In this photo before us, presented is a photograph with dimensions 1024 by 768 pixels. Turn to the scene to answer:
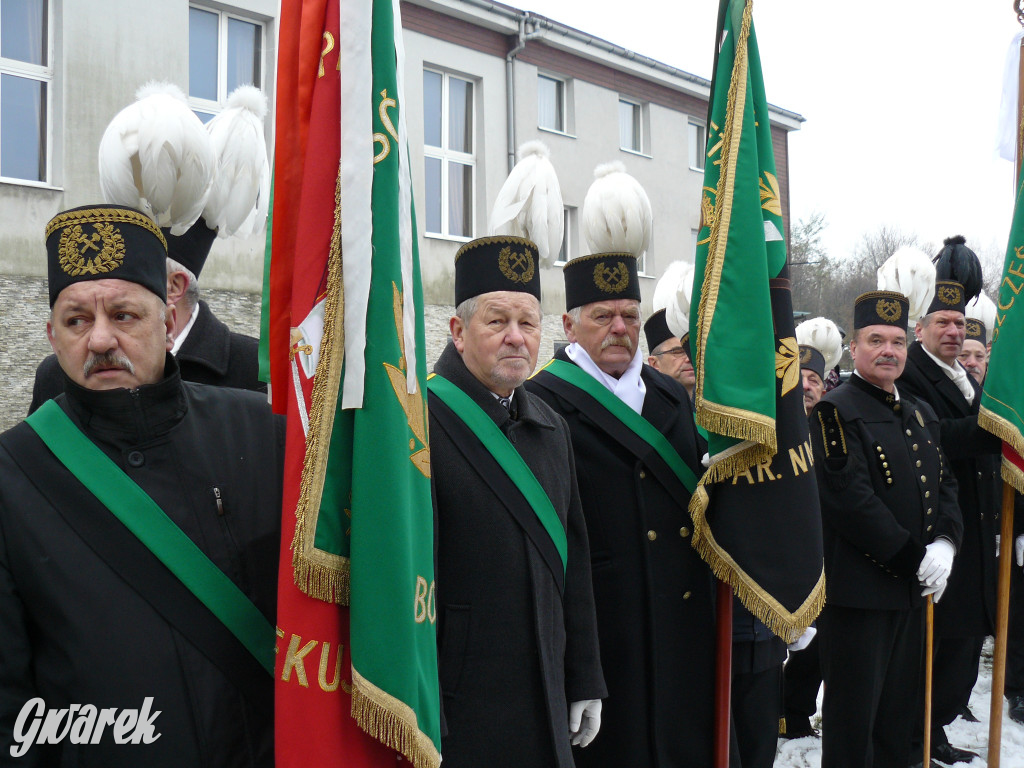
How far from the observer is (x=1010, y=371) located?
14.9 feet

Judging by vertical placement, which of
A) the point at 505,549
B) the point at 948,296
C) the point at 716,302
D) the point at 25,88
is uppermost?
the point at 25,88

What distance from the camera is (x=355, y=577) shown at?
1990 millimetres

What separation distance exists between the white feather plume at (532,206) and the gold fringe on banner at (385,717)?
68.4 inches

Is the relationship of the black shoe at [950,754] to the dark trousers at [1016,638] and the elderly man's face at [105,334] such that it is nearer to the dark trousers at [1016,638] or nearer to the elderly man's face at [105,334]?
the dark trousers at [1016,638]

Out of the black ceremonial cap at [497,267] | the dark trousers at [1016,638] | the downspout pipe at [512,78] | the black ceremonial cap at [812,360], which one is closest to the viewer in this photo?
the black ceremonial cap at [497,267]

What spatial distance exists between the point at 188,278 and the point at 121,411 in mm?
1094

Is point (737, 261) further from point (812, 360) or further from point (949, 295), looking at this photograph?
point (812, 360)

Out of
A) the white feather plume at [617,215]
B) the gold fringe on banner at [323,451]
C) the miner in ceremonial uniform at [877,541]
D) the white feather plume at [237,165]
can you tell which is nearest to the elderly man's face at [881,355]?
the miner in ceremonial uniform at [877,541]

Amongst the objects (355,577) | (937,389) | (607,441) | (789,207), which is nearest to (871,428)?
(937,389)

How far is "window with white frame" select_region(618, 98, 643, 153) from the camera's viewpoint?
57.2ft

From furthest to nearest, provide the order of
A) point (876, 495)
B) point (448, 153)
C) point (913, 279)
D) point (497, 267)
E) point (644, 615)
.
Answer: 1. point (448, 153)
2. point (913, 279)
3. point (876, 495)
4. point (644, 615)
5. point (497, 267)

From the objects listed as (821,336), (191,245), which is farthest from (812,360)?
(191,245)

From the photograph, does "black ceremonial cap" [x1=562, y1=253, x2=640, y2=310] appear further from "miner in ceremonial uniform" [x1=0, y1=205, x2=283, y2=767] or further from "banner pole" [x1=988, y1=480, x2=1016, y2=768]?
"banner pole" [x1=988, y1=480, x2=1016, y2=768]

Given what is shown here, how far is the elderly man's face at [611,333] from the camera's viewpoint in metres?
3.49
